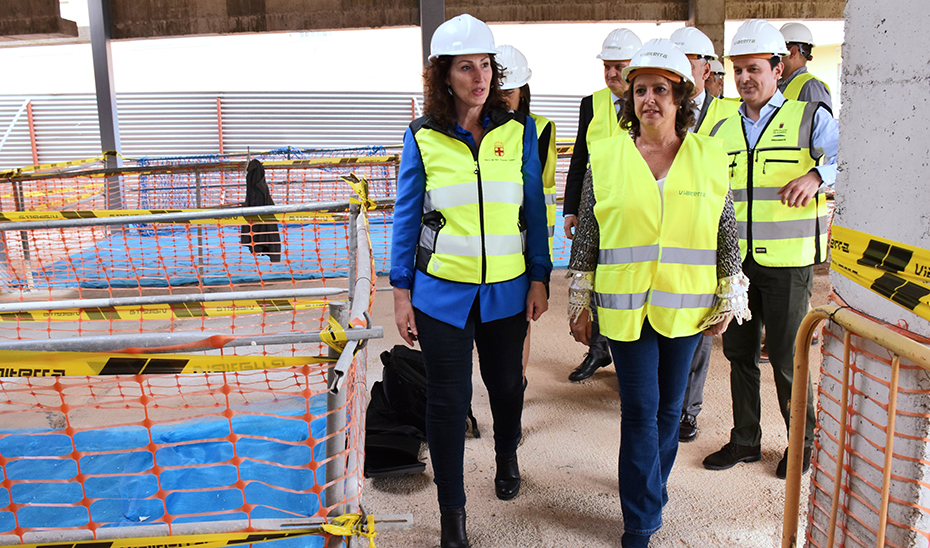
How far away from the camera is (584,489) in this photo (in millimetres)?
3100

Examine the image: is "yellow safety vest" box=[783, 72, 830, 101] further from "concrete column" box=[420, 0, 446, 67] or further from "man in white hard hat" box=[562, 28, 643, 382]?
"concrete column" box=[420, 0, 446, 67]

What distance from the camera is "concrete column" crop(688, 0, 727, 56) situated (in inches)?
385

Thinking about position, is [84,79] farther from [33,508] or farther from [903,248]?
[903,248]

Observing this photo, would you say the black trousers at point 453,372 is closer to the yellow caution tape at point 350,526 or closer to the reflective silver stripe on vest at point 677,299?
the reflective silver stripe on vest at point 677,299

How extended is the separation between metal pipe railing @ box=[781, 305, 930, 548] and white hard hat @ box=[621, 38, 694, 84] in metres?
1.00

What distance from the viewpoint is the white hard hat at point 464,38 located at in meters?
2.39

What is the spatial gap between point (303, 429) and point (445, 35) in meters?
2.11

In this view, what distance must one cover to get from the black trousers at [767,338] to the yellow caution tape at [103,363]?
2.42m

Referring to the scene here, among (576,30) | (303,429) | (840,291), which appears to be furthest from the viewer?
(576,30)

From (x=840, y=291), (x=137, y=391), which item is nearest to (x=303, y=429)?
(x=137, y=391)

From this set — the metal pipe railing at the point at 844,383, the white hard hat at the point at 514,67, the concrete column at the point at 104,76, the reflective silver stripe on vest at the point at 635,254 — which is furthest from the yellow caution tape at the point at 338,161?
the concrete column at the point at 104,76

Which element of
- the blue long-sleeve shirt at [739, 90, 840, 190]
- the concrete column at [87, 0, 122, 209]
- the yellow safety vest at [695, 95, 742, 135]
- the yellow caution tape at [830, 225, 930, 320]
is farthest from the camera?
the concrete column at [87, 0, 122, 209]

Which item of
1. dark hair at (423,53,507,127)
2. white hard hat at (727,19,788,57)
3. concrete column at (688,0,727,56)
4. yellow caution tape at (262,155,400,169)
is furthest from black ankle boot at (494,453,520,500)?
concrete column at (688,0,727,56)

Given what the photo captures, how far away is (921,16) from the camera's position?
1.47 metres
